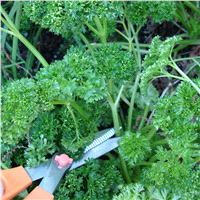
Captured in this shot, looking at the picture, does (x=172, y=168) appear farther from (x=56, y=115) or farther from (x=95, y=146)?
(x=56, y=115)

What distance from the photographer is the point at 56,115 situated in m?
1.43

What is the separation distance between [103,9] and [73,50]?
0.24m

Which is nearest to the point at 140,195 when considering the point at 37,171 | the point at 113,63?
the point at 37,171

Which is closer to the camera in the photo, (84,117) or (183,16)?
(84,117)

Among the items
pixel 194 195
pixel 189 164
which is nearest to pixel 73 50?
pixel 189 164

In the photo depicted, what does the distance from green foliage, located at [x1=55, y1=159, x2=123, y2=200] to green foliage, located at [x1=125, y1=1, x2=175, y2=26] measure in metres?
0.88

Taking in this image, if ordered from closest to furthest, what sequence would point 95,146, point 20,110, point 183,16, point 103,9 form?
point 20,110
point 103,9
point 95,146
point 183,16

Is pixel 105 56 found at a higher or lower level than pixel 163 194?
higher

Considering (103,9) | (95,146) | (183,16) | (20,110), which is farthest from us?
(183,16)

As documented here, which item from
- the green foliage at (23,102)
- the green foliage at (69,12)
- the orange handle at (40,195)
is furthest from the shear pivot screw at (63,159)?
the green foliage at (69,12)

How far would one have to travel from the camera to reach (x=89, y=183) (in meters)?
1.25

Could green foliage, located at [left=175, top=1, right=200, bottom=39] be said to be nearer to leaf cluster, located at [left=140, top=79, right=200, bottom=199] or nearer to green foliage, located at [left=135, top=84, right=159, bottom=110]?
green foliage, located at [left=135, top=84, right=159, bottom=110]

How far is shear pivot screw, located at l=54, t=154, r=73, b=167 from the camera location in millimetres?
1267

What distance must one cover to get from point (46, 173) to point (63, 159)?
111mm
